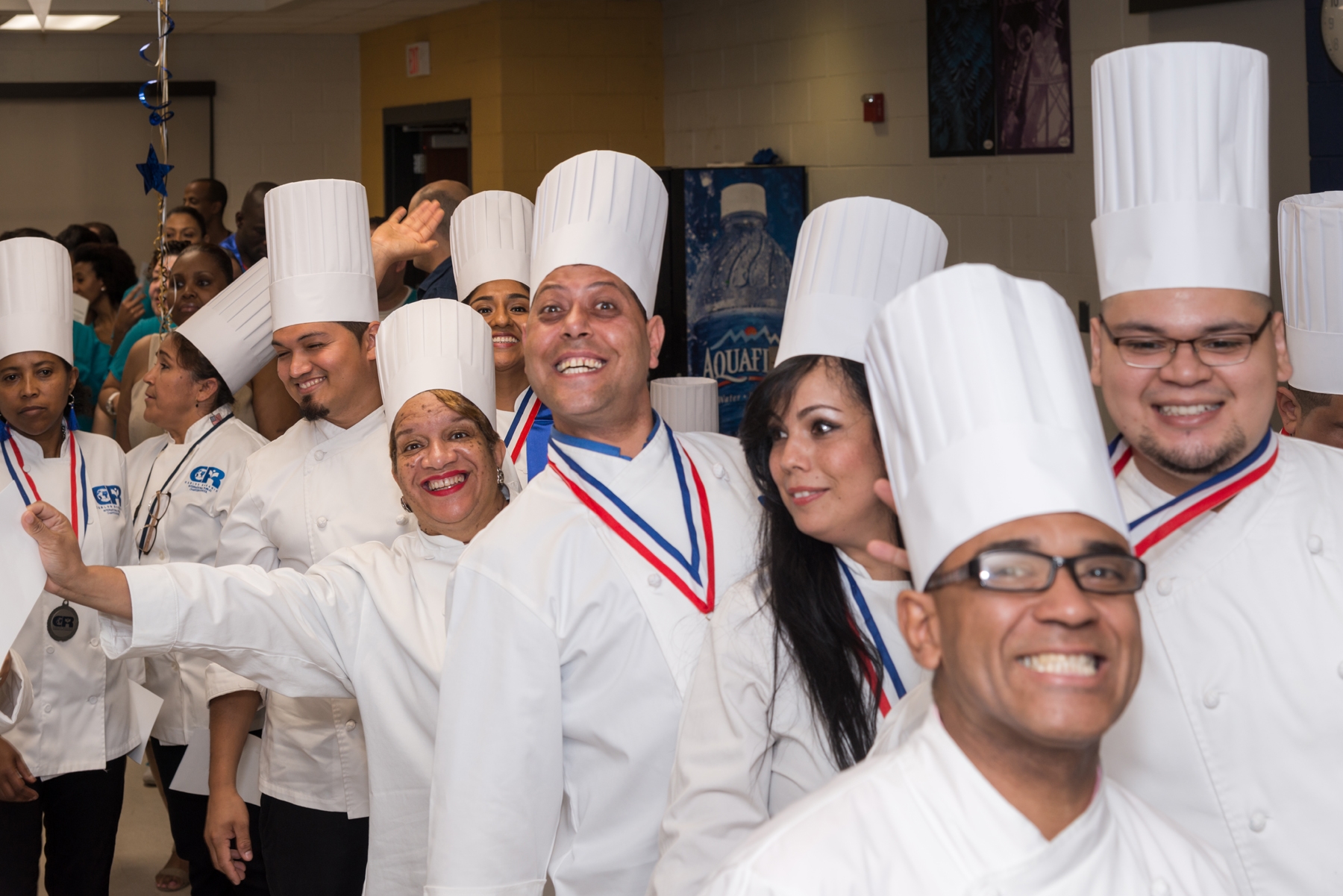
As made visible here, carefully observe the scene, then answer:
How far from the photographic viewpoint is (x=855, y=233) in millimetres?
1808

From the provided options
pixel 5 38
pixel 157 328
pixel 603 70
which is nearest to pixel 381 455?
pixel 157 328

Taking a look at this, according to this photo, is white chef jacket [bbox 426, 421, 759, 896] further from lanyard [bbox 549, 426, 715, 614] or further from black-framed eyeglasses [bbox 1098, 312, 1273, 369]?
black-framed eyeglasses [bbox 1098, 312, 1273, 369]

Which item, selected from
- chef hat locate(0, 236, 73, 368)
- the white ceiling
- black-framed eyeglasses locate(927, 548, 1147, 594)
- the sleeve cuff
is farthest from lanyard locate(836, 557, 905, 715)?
the white ceiling

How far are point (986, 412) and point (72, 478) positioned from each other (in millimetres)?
2218

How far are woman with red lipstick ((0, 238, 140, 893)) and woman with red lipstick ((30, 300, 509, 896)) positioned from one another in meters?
0.76

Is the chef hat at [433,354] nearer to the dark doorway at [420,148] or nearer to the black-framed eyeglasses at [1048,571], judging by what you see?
the black-framed eyeglasses at [1048,571]

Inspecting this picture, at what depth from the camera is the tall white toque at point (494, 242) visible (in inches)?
120

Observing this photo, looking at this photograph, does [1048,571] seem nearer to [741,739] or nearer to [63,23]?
[741,739]

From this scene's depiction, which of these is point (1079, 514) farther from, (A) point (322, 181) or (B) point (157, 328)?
(B) point (157, 328)

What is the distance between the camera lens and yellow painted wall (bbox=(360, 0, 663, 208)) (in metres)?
6.71

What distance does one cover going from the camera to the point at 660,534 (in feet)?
6.10

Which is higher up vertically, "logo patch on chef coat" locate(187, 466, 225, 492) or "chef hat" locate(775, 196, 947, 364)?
"chef hat" locate(775, 196, 947, 364)

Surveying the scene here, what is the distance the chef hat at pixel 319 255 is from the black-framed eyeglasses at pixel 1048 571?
1.87 metres

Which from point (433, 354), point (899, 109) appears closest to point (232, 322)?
point (433, 354)
